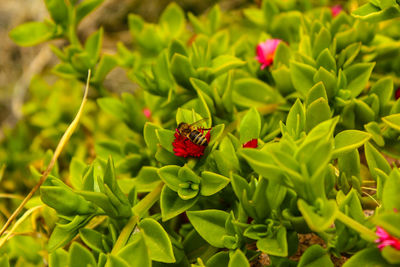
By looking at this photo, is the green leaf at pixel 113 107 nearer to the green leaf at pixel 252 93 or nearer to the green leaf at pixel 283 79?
the green leaf at pixel 252 93

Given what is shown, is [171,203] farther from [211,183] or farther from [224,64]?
[224,64]

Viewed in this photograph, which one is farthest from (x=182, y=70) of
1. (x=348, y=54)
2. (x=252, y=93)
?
(x=348, y=54)

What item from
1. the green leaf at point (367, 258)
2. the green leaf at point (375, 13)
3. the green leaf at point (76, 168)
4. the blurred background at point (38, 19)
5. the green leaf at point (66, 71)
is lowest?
the blurred background at point (38, 19)

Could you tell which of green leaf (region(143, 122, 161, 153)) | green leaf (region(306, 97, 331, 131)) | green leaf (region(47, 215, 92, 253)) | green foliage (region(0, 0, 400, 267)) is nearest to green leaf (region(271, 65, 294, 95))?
green foliage (region(0, 0, 400, 267))

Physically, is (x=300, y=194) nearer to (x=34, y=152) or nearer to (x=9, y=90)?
(x=34, y=152)

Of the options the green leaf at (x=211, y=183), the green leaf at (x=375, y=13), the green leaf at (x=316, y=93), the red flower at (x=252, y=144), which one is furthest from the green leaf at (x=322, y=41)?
the green leaf at (x=211, y=183)

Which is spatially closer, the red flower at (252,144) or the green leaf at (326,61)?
the red flower at (252,144)
